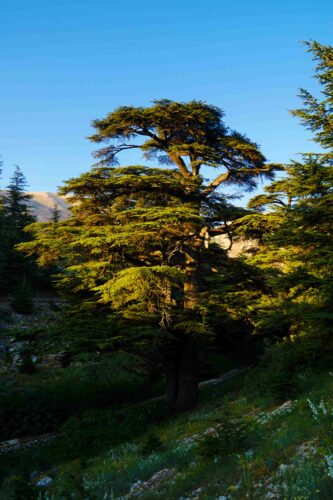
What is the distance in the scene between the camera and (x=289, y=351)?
13195 mm

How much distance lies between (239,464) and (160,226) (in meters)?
9.93

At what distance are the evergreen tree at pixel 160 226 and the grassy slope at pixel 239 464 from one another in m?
5.37

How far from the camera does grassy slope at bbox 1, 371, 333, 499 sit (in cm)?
476

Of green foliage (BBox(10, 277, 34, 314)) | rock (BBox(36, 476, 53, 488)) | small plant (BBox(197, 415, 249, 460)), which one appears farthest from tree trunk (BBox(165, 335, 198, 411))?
green foliage (BBox(10, 277, 34, 314))

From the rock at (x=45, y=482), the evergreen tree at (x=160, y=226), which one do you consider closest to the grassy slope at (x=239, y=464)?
the rock at (x=45, y=482)

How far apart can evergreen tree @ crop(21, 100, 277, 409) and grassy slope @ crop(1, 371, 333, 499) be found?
17.6ft

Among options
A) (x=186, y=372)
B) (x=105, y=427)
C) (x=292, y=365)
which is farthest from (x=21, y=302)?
(x=292, y=365)

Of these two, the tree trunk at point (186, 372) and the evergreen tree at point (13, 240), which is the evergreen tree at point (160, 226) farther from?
the evergreen tree at point (13, 240)

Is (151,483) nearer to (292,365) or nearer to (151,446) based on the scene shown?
(151,446)

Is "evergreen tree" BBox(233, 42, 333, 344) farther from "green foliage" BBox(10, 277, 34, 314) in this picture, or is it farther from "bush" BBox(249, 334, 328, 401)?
"green foliage" BBox(10, 277, 34, 314)

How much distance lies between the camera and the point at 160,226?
14.8 meters

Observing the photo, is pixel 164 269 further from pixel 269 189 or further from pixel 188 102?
pixel 269 189

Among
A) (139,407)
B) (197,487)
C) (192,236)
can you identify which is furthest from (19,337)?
(197,487)

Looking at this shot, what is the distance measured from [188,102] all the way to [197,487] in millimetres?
14791
